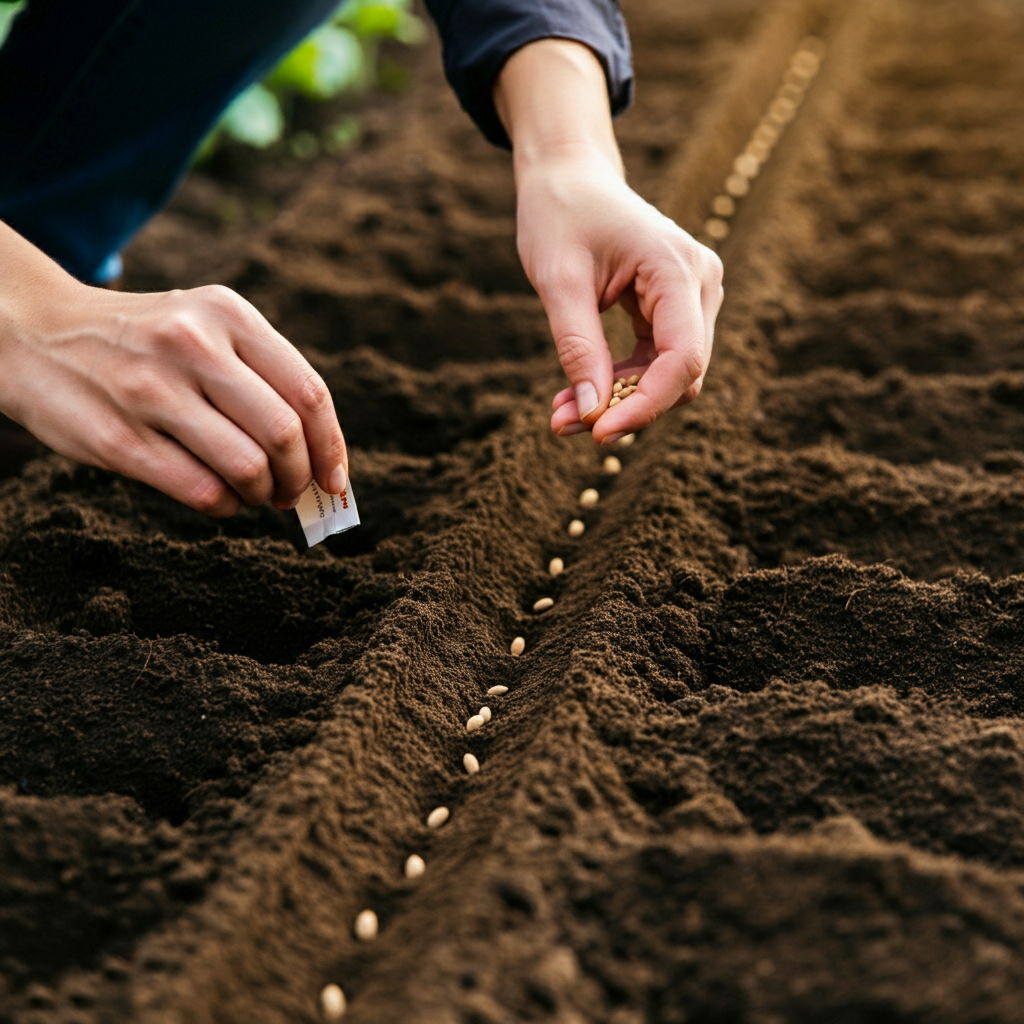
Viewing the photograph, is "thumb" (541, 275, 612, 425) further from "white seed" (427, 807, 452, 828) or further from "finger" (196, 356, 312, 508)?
"white seed" (427, 807, 452, 828)

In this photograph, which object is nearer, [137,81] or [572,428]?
[572,428]

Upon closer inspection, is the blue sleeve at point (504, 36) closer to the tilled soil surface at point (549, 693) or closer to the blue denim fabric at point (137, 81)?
the blue denim fabric at point (137, 81)

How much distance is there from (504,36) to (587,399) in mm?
976

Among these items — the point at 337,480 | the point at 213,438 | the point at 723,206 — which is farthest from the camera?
the point at 723,206

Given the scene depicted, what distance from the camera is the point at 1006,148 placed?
4.11 metres

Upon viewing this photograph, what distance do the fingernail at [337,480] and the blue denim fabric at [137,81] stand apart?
1.11m

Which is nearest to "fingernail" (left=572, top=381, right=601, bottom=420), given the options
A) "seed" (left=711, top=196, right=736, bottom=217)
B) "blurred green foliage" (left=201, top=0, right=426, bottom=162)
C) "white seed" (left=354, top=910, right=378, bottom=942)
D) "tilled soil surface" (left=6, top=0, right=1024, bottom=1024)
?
"tilled soil surface" (left=6, top=0, right=1024, bottom=1024)

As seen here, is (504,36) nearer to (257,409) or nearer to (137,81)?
(137,81)

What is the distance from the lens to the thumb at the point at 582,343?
170 cm

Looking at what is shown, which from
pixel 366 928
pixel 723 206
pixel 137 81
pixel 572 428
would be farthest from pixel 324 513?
pixel 723 206

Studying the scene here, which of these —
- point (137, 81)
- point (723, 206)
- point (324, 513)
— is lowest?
point (723, 206)

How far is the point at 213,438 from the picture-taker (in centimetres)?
142

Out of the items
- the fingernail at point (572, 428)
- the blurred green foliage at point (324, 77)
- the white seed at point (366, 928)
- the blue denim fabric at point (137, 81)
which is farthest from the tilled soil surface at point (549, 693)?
the blurred green foliage at point (324, 77)

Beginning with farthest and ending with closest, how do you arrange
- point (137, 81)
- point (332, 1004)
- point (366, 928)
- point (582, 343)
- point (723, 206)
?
point (723, 206)
point (137, 81)
point (582, 343)
point (366, 928)
point (332, 1004)
